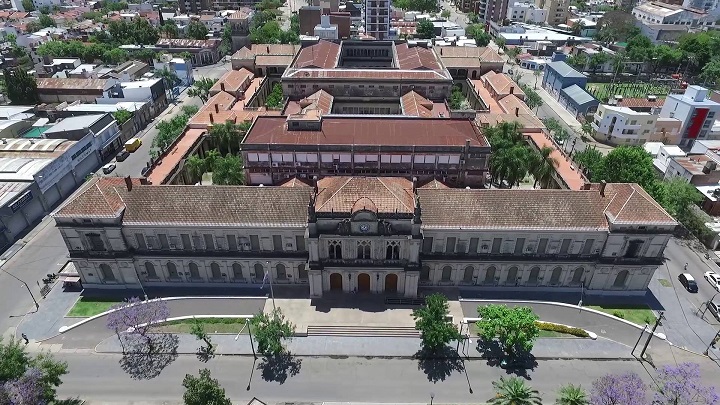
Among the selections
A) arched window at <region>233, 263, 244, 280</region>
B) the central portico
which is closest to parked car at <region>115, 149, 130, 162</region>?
arched window at <region>233, 263, 244, 280</region>

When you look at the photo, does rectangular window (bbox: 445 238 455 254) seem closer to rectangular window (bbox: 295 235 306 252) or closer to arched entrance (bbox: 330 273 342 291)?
arched entrance (bbox: 330 273 342 291)

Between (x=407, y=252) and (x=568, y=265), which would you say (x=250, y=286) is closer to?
(x=407, y=252)


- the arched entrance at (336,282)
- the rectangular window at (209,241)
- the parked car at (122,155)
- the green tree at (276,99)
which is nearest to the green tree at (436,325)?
the arched entrance at (336,282)

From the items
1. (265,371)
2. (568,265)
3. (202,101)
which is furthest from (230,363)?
(202,101)

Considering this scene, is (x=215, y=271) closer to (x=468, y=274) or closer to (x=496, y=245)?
(x=468, y=274)

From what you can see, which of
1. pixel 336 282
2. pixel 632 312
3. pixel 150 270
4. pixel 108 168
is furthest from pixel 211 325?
pixel 632 312

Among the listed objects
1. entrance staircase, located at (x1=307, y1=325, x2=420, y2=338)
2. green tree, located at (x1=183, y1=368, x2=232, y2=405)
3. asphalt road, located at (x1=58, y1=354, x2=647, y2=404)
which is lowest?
asphalt road, located at (x1=58, y1=354, x2=647, y2=404)

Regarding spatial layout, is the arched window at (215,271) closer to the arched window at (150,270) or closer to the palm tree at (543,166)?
the arched window at (150,270)
